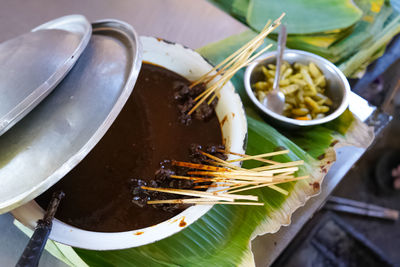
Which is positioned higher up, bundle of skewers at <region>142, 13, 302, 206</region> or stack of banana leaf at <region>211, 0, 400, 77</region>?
stack of banana leaf at <region>211, 0, 400, 77</region>

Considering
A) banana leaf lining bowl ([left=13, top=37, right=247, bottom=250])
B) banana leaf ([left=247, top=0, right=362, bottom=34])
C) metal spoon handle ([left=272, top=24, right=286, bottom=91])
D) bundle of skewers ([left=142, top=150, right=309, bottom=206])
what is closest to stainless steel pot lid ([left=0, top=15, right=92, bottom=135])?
banana leaf lining bowl ([left=13, top=37, right=247, bottom=250])

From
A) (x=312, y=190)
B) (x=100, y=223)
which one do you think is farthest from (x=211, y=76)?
(x=100, y=223)

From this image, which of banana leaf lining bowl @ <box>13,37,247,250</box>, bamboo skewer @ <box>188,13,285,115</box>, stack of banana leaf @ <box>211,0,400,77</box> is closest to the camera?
banana leaf lining bowl @ <box>13,37,247,250</box>

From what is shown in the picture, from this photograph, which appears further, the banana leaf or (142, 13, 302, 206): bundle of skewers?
the banana leaf

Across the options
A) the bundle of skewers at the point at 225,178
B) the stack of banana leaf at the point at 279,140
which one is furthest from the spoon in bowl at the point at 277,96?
the bundle of skewers at the point at 225,178

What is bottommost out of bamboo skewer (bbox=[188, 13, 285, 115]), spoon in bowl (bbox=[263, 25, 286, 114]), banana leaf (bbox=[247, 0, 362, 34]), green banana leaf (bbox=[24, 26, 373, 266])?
green banana leaf (bbox=[24, 26, 373, 266])

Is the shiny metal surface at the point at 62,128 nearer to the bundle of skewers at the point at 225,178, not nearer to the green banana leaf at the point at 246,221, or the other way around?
the bundle of skewers at the point at 225,178

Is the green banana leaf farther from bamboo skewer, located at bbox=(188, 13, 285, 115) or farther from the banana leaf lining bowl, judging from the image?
bamboo skewer, located at bbox=(188, 13, 285, 115)

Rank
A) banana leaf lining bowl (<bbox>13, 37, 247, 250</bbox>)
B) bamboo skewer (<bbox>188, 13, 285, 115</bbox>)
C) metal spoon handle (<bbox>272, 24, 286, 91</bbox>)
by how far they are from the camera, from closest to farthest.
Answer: banana leaf lining bowl (<bbox>13, 37, 247, 250</bbox>) < bamboo skewer (<bbox>188, 13, 285, 115</bbox>) < metal spoon handle (<bbox>272, 24, 286, 91</bbox>)
